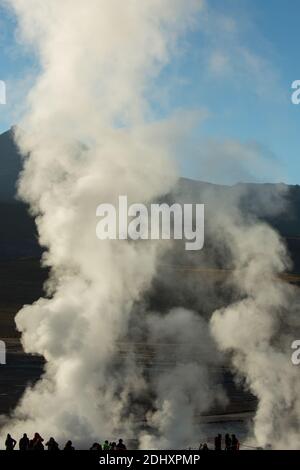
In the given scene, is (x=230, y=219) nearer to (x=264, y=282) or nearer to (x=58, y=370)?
(x=264, y=282)

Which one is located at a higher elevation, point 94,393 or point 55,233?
point 55,233

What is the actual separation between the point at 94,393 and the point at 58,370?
2.54 metres

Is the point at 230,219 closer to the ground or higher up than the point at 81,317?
higher up

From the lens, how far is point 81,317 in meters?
44.3

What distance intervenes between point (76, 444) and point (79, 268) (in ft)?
54.0

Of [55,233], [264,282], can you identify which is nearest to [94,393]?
[55,233]

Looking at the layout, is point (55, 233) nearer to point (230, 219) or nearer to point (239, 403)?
point (239, 403)

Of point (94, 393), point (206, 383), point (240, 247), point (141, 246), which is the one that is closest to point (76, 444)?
point (94, 393)
